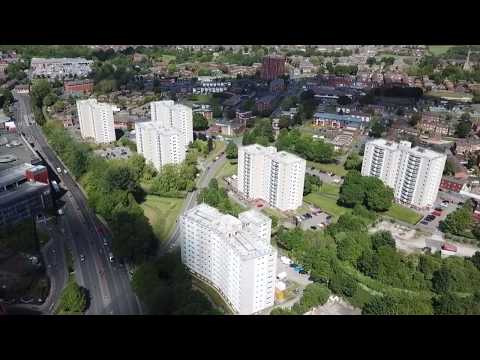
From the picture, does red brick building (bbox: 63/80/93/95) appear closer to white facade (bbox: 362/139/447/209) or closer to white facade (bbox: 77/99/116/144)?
white facade (bbox: 77/99/116/144)

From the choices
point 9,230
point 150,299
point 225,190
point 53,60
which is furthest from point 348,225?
point 53,60

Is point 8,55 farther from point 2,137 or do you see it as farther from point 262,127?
point 262,127

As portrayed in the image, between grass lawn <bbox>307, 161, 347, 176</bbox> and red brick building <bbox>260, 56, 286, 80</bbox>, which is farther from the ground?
red brick building <bbox>260, 56, 286, 80</bbox>

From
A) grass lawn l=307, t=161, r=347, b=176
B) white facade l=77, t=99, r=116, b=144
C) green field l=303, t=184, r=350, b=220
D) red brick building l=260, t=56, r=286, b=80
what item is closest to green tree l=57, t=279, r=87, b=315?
green field l=303, t=184, r=350, b=220

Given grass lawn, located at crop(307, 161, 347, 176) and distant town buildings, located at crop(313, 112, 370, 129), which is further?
distant town buildings, located at crop(313, 112, 370, 129)

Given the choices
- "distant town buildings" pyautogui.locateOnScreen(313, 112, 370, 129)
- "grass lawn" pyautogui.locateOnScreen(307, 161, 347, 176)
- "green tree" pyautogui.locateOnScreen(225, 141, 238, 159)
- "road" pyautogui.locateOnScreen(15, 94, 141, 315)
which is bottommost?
"road" pyautogui.locateOnScreen(15, 94, 141, 315)

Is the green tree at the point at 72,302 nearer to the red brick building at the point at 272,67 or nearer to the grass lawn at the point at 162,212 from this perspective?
the grass lawn at the point at 162,212

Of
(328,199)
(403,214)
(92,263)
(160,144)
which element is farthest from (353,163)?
(92,263)
